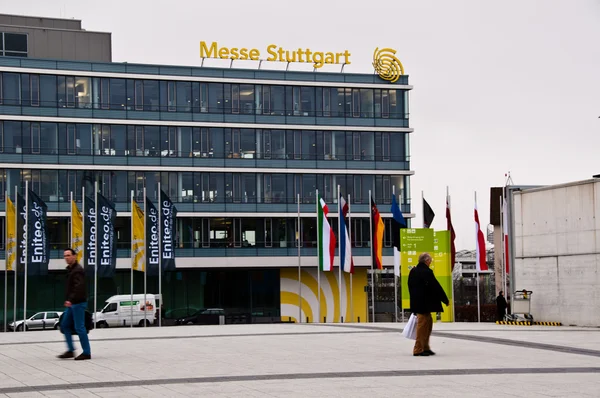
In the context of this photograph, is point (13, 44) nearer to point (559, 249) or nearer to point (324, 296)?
point (324, 296)

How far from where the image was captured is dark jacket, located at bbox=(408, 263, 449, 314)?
1764 cm

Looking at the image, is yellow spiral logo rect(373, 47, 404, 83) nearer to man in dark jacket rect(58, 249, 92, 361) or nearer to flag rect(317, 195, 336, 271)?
flag rect(317, 195, 336, 271)

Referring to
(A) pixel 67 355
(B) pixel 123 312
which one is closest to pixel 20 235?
(B) pixel 123 312

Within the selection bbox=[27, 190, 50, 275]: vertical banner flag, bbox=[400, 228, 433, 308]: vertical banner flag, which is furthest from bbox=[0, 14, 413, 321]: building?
bbox=[400, 228, 433, 308]: vertical banner flag

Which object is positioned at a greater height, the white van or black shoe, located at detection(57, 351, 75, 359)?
black shoe, located at detection(57, 351, 75, 359)

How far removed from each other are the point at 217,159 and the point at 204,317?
38.4 feet

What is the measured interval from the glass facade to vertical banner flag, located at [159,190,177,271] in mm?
21393

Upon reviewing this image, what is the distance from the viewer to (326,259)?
172ft

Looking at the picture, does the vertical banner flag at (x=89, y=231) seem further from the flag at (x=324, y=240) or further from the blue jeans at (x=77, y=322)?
the blue jeans at (x=77, y=322)

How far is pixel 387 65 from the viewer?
79938 mm

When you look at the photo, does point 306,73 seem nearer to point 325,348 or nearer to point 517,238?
point 517,238

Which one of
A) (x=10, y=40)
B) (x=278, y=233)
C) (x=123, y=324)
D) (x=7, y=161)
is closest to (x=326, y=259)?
(x=123, y=324)

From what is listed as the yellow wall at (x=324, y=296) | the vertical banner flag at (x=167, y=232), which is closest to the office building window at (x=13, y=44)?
the yellow wall at (x=324, y=296)

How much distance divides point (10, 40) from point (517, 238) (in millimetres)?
47629
